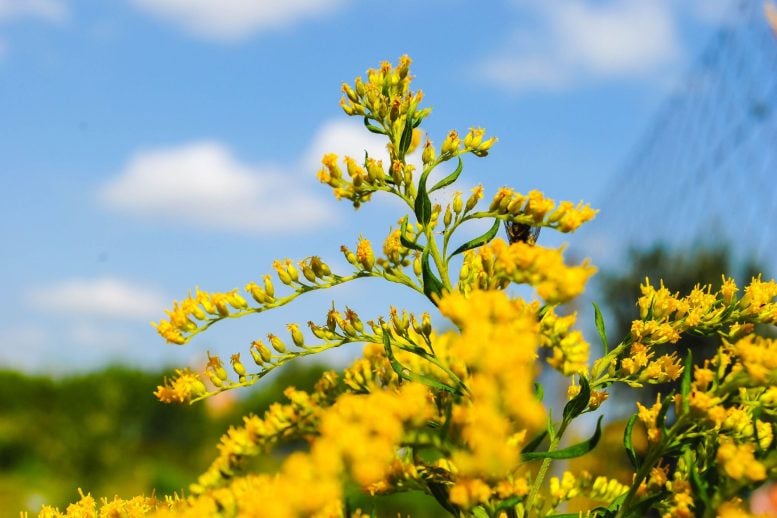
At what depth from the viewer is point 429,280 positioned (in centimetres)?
195

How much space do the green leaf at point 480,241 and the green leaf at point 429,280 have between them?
0.09m

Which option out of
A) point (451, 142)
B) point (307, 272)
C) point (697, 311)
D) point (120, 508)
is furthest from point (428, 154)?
point (120, 508)

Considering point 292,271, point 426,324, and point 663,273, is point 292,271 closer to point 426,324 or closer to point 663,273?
point 426,324

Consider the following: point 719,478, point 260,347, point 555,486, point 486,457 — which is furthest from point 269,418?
point 719,478

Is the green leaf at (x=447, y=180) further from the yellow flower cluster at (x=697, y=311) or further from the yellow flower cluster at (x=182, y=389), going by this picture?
the yellow flower cluster at (x=182, y=389)

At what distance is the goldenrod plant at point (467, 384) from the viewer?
136cm

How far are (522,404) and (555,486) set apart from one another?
108 centimetres

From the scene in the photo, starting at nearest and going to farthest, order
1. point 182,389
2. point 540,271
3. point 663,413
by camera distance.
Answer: point 540,271, point 663,413, point 182,389

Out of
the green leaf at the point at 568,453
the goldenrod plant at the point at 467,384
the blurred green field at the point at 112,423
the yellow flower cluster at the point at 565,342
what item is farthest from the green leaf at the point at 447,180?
the blurred green field at the point at 112,423

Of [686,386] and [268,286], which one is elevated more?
[268,286]

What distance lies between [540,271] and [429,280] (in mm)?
353

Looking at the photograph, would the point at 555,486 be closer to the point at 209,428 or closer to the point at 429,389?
the point at 429,389

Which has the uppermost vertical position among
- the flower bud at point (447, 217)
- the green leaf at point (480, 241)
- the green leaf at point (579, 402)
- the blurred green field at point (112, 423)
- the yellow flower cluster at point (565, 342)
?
the blurred green field at point (112, 423)

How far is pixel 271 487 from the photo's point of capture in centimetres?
134
